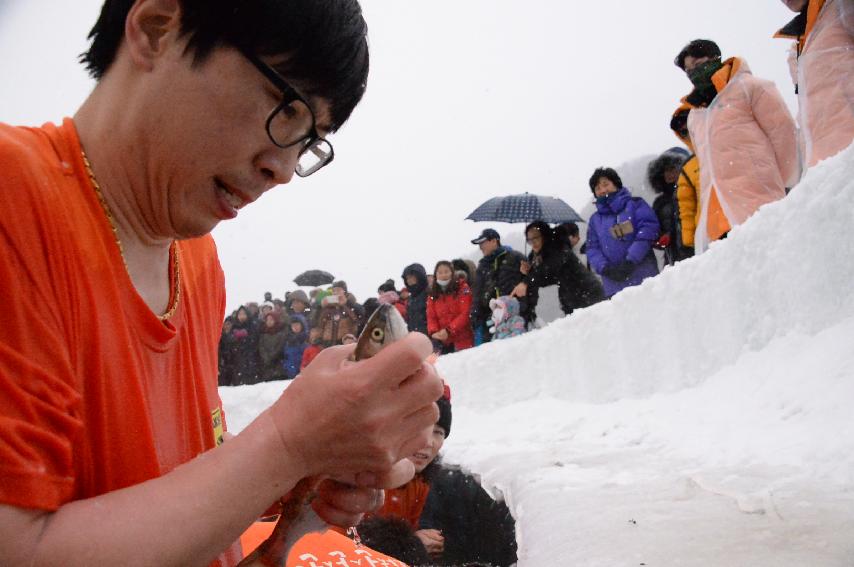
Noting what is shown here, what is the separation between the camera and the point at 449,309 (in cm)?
794

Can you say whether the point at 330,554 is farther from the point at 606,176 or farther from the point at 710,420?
the point at 606,176

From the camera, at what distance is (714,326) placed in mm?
4246

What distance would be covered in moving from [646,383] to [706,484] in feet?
8.01

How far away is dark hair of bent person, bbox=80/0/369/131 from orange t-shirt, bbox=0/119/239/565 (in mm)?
204

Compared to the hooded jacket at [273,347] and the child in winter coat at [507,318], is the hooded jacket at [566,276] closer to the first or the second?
the child in winter coat at [507,318]

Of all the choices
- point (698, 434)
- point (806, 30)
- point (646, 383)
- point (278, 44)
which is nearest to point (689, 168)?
point (806, 30)

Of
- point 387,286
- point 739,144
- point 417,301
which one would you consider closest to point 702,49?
point 739,144

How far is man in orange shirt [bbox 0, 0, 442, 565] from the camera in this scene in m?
0.86

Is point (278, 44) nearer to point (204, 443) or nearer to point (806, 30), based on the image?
point (204, 443)

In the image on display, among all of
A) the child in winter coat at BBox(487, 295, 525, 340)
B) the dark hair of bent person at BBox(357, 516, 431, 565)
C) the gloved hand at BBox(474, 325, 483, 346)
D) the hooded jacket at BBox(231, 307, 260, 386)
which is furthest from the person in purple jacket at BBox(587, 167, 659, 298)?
the hooded jacket at BBox(231, 307, 260, 386)

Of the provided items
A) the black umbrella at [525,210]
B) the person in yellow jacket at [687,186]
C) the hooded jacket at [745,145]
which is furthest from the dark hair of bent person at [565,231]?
the hooded jacket at [745,145]

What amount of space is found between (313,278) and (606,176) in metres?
9.52

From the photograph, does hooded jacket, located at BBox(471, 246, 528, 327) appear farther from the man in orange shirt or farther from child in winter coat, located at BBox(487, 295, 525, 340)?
the man in orange shirt

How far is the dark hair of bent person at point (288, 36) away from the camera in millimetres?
1035
